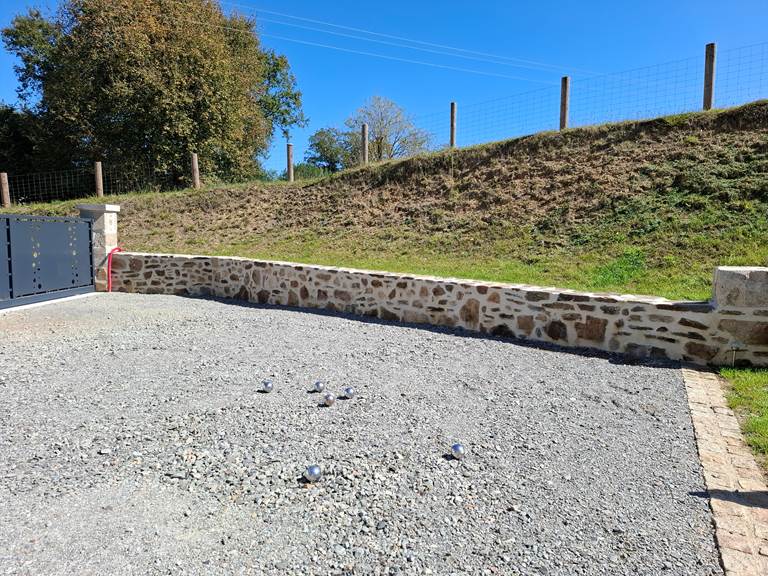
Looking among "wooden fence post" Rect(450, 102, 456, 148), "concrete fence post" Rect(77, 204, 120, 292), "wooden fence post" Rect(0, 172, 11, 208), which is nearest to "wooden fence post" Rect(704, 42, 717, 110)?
"wooden fence post" Rect(450, 102, 456, 148)

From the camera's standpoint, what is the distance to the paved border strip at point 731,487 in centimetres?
200

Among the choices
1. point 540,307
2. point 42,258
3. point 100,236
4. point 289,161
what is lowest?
point 540,307

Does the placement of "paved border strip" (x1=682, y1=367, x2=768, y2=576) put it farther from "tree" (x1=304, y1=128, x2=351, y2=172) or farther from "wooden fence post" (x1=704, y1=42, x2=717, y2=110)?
"tree" (x1=304, y1=128, x2=351, y2=172)

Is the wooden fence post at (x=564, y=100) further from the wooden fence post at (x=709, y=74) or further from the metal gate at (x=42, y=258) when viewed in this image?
the metal gate at (x=42, y=258)

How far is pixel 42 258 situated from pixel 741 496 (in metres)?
9.80

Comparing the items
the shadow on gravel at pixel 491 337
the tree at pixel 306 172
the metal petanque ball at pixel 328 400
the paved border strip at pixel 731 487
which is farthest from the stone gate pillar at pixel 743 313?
the tree at pixel 306 172

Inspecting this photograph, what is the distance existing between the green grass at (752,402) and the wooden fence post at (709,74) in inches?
368

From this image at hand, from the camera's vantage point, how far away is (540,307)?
18.3 feet

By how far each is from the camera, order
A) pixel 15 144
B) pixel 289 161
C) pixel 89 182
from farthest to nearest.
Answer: pixel 15 144, pixel 89 182, pixel 289 161

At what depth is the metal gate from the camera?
765 cm

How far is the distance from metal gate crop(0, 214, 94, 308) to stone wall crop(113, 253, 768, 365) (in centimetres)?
265

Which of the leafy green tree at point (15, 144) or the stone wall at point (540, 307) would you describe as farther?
the leafy green tree at point (15, 144)

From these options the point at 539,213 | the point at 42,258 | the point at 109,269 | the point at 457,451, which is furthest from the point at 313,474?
the point at 539,213

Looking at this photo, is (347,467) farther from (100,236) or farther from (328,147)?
(328,147)
